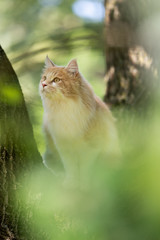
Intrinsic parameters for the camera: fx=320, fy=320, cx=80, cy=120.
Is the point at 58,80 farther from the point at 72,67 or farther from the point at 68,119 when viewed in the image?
the point at 68,119

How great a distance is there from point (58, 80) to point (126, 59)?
6.43 ft

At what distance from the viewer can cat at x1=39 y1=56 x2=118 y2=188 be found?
8.08 ft

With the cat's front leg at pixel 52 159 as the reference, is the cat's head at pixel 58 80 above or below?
above

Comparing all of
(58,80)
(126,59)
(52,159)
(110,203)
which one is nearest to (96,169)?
(52,159)

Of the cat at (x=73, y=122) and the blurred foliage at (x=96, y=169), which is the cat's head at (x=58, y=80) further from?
the blurred foliage at (x=96, y=169)

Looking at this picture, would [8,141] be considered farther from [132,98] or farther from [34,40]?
[34,40]

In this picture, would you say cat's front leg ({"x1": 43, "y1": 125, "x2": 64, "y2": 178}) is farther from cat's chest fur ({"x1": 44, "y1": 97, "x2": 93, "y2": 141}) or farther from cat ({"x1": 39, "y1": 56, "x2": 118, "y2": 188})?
cat's chest fur ({"x1": 44, "y1": 97, "x2": 93, "y2": 141})

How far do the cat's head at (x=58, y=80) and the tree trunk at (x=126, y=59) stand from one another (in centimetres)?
172

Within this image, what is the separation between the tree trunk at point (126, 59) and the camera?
13.4 ft

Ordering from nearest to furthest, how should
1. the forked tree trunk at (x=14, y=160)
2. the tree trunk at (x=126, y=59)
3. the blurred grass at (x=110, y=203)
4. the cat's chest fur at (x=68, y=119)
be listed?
the blurred grass at (x=110, y=203)
the forked tree trunk at (x=14, y=160)
the cat's chest fur at (x=68, y=119)
the tree trunk at (x=126, y=59)

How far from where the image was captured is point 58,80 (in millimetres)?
2455

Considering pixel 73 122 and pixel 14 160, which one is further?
pixel 73 122

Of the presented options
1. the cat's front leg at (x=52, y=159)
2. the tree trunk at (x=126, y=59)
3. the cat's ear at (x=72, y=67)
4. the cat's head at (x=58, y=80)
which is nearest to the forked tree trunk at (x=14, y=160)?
the cat's head at (x=58, y=80)

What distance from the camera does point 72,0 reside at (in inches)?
186
